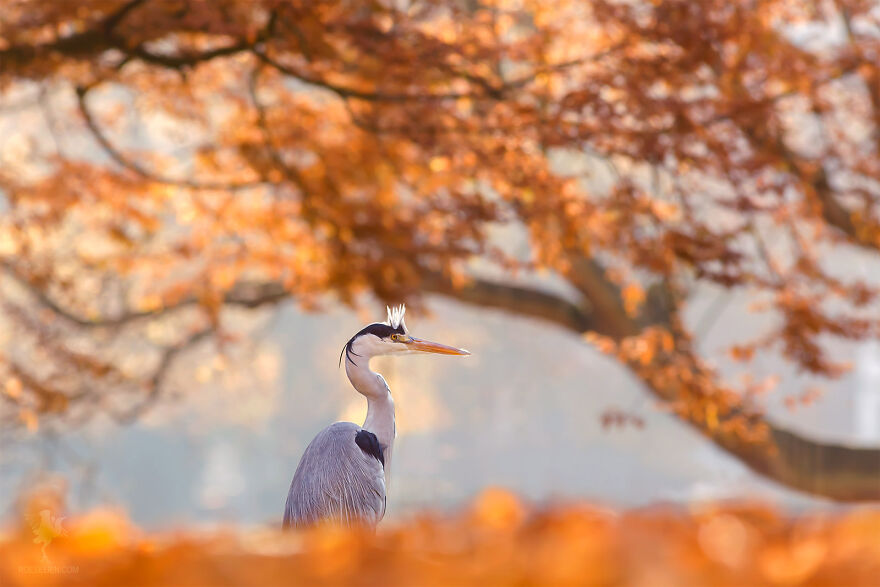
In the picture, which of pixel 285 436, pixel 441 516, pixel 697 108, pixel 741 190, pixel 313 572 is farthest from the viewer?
pixel 285 436

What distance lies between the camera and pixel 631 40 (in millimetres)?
6094

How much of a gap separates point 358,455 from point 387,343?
0.32 metres

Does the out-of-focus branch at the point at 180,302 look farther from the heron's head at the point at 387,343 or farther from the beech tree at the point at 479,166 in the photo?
the heron's head at the point at 387,343

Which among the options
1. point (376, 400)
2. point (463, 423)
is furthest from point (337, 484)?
point (463, 423)

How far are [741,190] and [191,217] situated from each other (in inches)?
191

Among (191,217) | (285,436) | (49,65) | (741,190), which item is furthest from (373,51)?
(285,436)

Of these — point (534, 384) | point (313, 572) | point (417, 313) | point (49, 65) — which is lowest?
point (313, 572)

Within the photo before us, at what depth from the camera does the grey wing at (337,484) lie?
262cm

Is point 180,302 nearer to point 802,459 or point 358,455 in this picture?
point 802,459

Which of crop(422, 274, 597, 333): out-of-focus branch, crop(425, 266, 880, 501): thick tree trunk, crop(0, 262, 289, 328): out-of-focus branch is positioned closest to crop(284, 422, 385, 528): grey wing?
crop(425, 266, 880, 501): thick tree trunk

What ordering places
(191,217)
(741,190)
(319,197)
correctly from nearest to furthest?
(741,190) → (319,197) → (191,217)

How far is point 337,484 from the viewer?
264 cm

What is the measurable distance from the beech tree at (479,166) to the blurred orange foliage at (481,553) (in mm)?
4939

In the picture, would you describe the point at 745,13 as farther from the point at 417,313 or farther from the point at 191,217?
the point at 191,217
